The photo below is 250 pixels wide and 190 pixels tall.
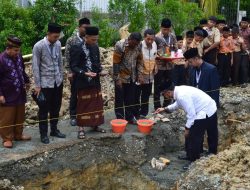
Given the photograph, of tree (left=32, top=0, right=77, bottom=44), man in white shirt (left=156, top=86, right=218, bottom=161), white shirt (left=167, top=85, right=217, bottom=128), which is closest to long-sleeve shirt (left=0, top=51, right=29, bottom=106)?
man in white shirt (left=156, top=86, right=218, bottom=161)

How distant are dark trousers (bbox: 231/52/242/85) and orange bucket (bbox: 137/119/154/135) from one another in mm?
4259

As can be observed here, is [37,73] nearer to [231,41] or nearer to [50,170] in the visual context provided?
[50,170]

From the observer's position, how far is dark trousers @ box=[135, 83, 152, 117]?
9.12 meters

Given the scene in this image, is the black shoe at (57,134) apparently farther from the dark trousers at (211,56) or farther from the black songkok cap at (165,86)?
the dark trousers at (211,56)

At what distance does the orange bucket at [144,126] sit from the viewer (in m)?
8.51

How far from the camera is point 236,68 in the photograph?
39.0 ft

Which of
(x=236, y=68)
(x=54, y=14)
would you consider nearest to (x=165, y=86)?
(x=236, y=68)

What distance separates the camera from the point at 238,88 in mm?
11883

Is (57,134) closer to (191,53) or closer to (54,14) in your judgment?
(191,53)

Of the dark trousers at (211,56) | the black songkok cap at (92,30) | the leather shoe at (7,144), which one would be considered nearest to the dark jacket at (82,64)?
the black songkok cap at (92,30)

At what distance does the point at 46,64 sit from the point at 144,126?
2.23 metres

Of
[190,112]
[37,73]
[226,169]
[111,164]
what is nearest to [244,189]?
[226,169]

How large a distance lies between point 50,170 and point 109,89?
4.91m

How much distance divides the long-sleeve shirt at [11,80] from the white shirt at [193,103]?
259 cm
